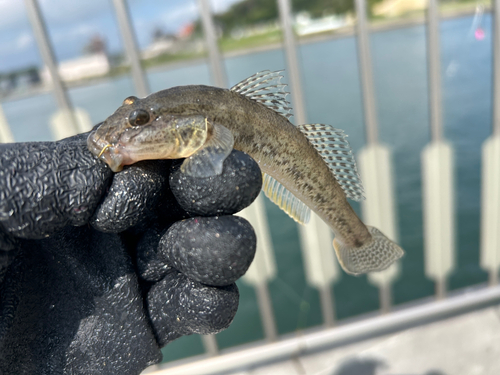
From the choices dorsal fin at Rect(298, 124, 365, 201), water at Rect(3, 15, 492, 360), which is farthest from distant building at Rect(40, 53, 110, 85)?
dorsal fin at Rect(298, 124, 365, 201)

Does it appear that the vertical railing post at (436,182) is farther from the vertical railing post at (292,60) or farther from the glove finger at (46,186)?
the glove finger at (46,186)

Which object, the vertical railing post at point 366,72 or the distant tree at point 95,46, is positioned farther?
the distant tree at point 95,46

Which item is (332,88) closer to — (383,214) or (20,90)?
(383,214)

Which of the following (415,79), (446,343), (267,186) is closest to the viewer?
(267,186)

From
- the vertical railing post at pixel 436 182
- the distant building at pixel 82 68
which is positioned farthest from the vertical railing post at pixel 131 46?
the vertical railing post at pixel 436 182

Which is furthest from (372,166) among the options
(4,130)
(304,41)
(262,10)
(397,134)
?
(4,130)

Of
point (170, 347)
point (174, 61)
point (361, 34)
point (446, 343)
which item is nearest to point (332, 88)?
point (361, 34)

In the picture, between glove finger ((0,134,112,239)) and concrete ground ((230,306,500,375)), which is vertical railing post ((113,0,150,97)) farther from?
concrete ground ((230,306,500,375))
